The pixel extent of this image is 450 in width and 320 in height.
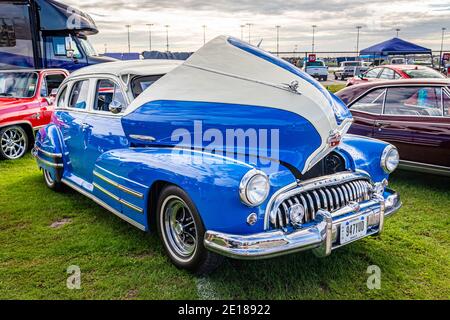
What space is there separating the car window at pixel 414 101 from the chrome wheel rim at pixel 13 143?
6.45m

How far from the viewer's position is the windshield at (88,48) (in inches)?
505

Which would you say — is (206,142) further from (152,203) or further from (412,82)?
(412,82)

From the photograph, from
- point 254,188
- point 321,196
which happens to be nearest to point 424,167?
point 321,196

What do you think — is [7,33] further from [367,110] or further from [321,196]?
[321,196]

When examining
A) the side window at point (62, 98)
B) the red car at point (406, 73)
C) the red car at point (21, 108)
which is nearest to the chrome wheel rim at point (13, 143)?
the red car at point (21, 108)

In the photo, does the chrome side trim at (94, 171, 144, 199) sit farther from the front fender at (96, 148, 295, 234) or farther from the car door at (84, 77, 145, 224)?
the front fender at (96, 148, 295, 234)

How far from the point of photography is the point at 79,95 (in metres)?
5.00

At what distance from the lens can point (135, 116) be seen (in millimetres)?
3754

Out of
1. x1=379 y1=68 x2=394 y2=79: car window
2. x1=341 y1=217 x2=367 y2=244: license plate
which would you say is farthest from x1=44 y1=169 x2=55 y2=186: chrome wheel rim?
x1=379 y1=68 x2=394 y2=79: car window

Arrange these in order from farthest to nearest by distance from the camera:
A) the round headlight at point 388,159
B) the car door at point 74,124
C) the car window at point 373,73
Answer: the car window at point 373,73
the car door at point 74,124
the round headlight at point 388,159

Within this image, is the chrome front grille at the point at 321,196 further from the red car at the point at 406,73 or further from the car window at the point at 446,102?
the red car at the point at 406,73

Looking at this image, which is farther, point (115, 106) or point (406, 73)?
point (406, 73)

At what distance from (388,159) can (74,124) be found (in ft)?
11.3

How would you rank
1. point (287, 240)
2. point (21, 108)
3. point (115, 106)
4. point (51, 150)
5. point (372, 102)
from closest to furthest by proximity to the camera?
point (287, 240)
point (115, 106)
point (51, 150)
point (372, 102)
point (21, 108)
